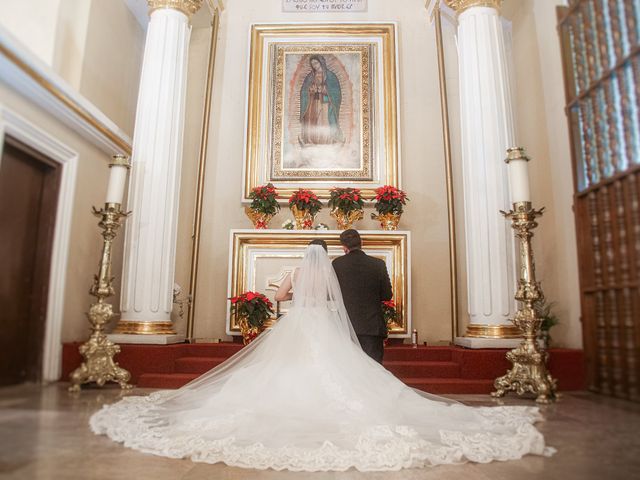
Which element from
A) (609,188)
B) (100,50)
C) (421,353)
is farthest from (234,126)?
(609,188)

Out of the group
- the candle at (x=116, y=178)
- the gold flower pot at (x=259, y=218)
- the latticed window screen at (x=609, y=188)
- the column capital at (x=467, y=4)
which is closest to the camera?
the latticed window screen at (x=609, y=188)

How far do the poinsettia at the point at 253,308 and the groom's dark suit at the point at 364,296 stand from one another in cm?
138

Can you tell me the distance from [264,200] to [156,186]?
1285 mm

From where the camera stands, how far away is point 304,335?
9.38 feet

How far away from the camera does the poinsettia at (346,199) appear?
5230 millimetres

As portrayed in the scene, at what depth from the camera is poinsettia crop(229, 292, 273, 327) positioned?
441 centimetres

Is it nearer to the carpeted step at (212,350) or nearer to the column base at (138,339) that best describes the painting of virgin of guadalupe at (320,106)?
the carpeted step at (212,350)

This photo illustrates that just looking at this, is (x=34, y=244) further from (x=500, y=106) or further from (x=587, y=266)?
(x=500, y=106)

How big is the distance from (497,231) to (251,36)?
171 inches

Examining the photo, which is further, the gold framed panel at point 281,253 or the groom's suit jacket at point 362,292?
the gold framed panel at point 281,253

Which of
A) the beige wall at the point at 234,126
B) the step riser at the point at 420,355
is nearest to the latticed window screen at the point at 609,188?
the beige wall at the point at 234,126

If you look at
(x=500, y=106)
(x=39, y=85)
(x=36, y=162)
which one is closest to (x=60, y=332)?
(x=36, y=162)

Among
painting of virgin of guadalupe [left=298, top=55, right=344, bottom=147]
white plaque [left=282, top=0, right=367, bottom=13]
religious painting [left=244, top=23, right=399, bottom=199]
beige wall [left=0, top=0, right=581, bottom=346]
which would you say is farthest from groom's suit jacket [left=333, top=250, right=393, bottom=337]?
white plaque [left=282, top=0, right=367, bottom=13]

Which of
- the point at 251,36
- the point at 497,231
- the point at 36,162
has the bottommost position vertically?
the point at 36,162
